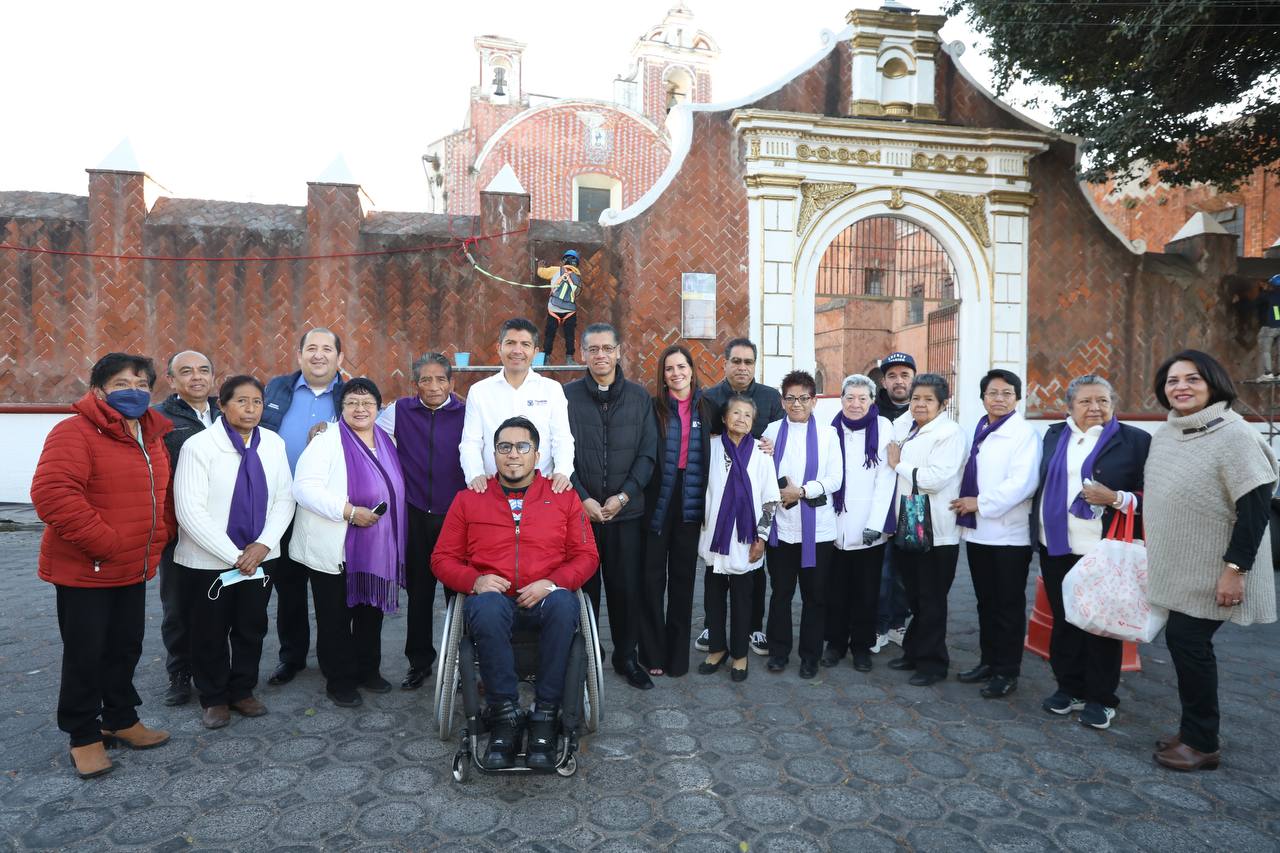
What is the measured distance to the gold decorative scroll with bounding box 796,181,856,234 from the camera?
10641mm

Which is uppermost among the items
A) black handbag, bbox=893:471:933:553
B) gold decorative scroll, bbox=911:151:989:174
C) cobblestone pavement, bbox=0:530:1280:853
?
gold decorative scroll, bbox=911:151:989:174

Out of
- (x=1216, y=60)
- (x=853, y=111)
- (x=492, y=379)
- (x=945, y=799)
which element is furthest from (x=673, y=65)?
(x=945, y=799)

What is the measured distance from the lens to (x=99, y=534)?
10.1ft

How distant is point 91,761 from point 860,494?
12.8ft

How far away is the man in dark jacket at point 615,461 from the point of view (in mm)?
4207

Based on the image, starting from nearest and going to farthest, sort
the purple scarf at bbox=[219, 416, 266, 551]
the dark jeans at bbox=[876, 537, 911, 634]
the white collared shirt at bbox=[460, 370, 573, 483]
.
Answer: the purple scarf at bbox=[219, 416, 266, 551] < the white collared shirt at bbox=[460, 370, 573, 483] < the dark jeans at bbox=[876, 537, 911, 634]

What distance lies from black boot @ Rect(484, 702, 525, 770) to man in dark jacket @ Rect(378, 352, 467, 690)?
117 centimetres

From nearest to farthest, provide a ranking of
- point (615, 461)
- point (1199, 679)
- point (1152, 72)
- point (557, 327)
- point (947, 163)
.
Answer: point (1199, 679) → point (615, 461) → point (1152, 72) → point (557, 327) → point (947, 163)

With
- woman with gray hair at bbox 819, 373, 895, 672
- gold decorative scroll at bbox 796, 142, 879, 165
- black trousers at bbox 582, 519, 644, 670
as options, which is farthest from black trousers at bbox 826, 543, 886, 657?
gold decorative scroll at bbox 796, 142, 879, 165

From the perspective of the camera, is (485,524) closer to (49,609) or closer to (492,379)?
(492,379)

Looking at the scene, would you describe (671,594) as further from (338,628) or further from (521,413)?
(338,628)

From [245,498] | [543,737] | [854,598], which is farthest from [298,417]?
[854,598]

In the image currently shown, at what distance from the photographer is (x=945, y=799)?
304 cm

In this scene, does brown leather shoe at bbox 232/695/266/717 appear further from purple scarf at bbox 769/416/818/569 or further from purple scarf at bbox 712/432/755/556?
purple scarf at bbox 769/416/818/569
